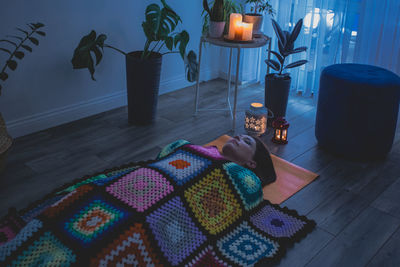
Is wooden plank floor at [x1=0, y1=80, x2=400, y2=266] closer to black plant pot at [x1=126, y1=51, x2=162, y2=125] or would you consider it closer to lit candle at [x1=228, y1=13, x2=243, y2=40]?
black plant pot at [x1=126, y1=51, x2=162, y2=125]

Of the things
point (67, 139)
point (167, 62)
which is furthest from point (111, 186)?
point (167, 62)

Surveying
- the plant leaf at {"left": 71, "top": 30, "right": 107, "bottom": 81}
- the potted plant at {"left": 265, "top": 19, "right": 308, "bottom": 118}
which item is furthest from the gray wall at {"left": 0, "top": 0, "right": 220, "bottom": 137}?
the potted plant at {"left": 265, "top": 19, "right": 308, "bottom": 118}

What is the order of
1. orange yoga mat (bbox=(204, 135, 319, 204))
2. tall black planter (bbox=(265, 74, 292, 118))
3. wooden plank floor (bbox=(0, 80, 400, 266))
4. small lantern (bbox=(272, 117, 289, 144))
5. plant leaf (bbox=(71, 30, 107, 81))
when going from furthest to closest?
1. tall black planter (bbox=(265, 74, 292, 118))
2. small lantern (bbox=(272, 117, 289, 144))
3. plant leaf (bbox=(71, 30, 107, 81))
4. orange yoga mat (bbox=(204, 135, 319, 204))
5. wooden plank floor (bbox=(0, 80, 400, 266))

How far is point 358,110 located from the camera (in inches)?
87.4

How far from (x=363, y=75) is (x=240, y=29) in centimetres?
81

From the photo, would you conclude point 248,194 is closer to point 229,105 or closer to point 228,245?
point 228,245

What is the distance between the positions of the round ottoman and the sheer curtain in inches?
21.0

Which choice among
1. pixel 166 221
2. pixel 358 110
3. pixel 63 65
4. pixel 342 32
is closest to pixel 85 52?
pixel 63 65

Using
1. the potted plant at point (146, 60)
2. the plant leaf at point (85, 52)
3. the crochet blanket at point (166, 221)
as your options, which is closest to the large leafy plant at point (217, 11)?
the potted plant at point (146, 60)

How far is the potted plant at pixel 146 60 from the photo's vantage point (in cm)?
244

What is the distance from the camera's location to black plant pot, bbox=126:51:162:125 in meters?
2.60

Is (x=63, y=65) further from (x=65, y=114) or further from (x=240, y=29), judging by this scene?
(x=240, y=29)

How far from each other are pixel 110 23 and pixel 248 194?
5.58 feet

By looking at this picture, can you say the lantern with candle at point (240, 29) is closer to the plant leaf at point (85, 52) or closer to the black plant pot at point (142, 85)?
the black plant pot at point (142, 85)
